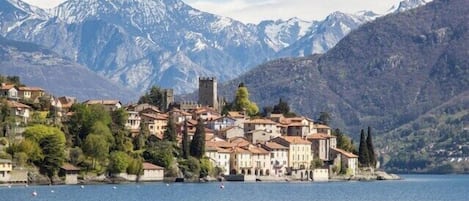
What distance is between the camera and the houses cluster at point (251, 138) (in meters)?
156

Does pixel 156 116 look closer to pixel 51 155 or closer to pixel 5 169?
pixel 51 155

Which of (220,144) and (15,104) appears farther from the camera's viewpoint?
(220,144)

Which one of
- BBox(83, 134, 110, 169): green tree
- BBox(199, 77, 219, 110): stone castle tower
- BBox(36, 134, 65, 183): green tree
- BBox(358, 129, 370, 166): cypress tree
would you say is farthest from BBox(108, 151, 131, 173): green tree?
BBox(199, 77, 219, 110): stone castle tower

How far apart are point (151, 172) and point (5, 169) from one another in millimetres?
20854

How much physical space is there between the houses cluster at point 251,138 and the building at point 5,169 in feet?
63.6

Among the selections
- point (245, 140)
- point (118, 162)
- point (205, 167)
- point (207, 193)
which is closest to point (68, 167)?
point (118, 162)

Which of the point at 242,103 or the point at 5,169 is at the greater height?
the point at 242,103

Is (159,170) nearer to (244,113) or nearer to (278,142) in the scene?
(278,142)

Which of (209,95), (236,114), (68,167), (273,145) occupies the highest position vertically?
(209,95)

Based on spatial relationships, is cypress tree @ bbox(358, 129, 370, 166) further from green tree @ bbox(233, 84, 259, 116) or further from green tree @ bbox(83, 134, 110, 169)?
green tree @ bbox(83, 134, 110, 169)

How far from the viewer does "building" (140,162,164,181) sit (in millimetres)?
141875

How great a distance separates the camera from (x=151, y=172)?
467ft

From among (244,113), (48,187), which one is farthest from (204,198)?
(244,113)

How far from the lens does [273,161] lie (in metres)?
160
